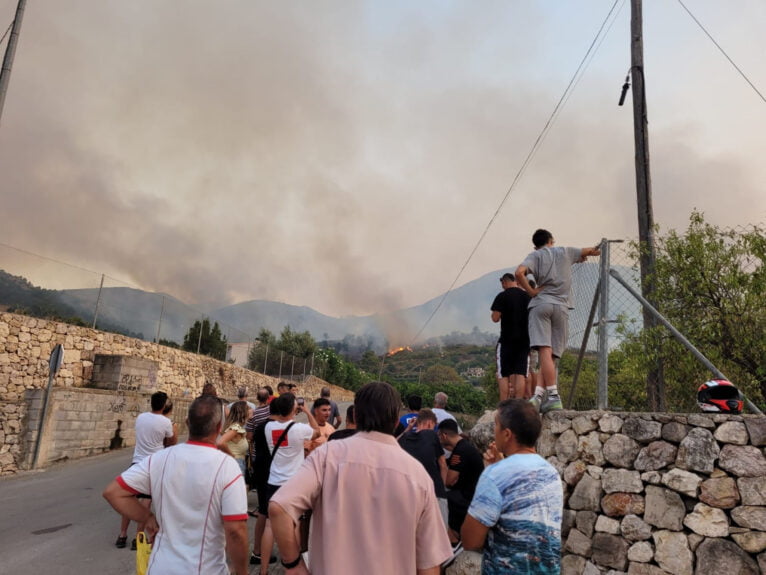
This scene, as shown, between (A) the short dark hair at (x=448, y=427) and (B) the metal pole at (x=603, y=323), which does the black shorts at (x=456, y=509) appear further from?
(B) the metal pole at (x=603, y=323)

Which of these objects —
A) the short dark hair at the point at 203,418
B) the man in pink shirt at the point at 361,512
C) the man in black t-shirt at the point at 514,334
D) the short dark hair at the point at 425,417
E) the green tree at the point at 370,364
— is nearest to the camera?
the man in pink shirt at the point at 361,512

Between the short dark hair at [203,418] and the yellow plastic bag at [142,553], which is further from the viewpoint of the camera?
the yellow plastic bag at [142,553]

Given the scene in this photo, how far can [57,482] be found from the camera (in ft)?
32.5

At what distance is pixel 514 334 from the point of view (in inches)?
239

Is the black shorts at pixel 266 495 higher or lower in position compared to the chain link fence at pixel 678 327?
lower

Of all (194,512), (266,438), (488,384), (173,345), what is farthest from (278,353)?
(194,512)

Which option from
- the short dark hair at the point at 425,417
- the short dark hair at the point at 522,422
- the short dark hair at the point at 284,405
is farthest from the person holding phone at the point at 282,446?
the short dark hair at the point at 522,422

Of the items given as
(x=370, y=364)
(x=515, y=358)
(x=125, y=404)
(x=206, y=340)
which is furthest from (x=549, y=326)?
(x=370, y=364)

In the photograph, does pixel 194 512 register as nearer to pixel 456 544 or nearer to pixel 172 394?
pixel 456 544

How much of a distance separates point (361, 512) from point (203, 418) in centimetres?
122

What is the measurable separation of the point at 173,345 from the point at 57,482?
43.7ft

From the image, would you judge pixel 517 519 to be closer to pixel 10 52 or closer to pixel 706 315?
pixel 706 315

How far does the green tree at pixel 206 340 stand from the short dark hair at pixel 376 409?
77.4ft

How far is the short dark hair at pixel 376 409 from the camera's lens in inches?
88.0
